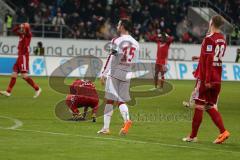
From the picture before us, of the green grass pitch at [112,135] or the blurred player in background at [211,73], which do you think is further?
the blurred player in background at [211,73]

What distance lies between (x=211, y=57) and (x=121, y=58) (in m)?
2.08

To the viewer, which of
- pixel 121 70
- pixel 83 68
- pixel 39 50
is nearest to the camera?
pixel 121 70

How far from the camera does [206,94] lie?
44.1ft

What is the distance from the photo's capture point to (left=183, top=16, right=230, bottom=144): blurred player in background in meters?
13.1

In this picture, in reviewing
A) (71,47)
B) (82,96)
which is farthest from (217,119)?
(71,47)

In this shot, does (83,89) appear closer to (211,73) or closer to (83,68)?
(211,73)

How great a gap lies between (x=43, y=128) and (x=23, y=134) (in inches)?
54.4

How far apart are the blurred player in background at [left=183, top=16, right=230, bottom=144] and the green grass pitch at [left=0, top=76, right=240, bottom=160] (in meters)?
0.54

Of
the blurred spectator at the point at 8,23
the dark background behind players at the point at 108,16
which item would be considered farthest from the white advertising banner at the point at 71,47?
the blurred spectator at the point at 8,23

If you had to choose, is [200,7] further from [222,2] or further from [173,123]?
[173,123]

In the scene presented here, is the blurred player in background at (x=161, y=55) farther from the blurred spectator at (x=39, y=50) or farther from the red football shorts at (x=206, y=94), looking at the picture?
the red football shorts at (x=206, y=94)

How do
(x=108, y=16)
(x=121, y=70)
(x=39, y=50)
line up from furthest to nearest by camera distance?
(x=108, y=16)
(x=39, y=50)
(x=121, y=70)

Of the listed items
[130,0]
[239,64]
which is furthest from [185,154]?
[130,0]

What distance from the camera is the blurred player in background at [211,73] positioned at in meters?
13.1
